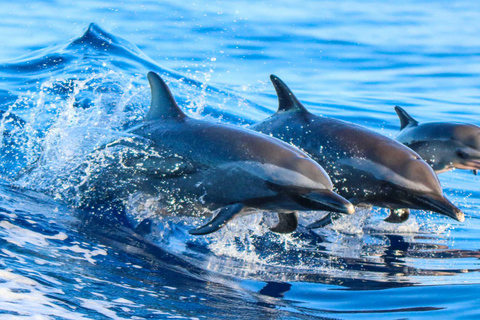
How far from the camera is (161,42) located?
22250 mm

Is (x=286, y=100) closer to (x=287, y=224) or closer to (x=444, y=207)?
(x=287, y=224)

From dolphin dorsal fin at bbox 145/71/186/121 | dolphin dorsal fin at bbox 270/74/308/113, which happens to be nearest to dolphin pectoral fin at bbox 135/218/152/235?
dolphin dorsal fin at bbox 145/71/186/121

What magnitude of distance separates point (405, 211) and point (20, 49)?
14.9 meters

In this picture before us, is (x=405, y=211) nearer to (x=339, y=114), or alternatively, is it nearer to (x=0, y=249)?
(x=0, y=249)

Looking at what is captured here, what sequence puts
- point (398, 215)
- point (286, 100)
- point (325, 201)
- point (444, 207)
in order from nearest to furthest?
1. point (325, 201)
2. point (444, 207)
3. point (398, 215)
4. point (286, 100)

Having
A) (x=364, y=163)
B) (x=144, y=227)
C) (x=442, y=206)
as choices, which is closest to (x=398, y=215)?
(x=364, y=163)

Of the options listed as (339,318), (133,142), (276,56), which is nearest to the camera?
(339,318)

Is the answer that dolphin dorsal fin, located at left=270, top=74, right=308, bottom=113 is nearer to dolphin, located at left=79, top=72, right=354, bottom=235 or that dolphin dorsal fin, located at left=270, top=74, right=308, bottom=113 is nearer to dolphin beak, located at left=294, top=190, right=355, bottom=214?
dolphin, located at left=79, top=72, right=354, bottom=235

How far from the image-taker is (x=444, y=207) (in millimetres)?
5309

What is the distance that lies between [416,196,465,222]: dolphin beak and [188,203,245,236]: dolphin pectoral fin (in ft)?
5.09

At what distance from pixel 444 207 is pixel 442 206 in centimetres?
2

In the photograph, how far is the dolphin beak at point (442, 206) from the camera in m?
5.24

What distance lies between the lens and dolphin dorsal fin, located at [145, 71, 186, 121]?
5891 millimetres

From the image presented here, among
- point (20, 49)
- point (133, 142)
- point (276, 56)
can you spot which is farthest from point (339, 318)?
point (276, 56)
